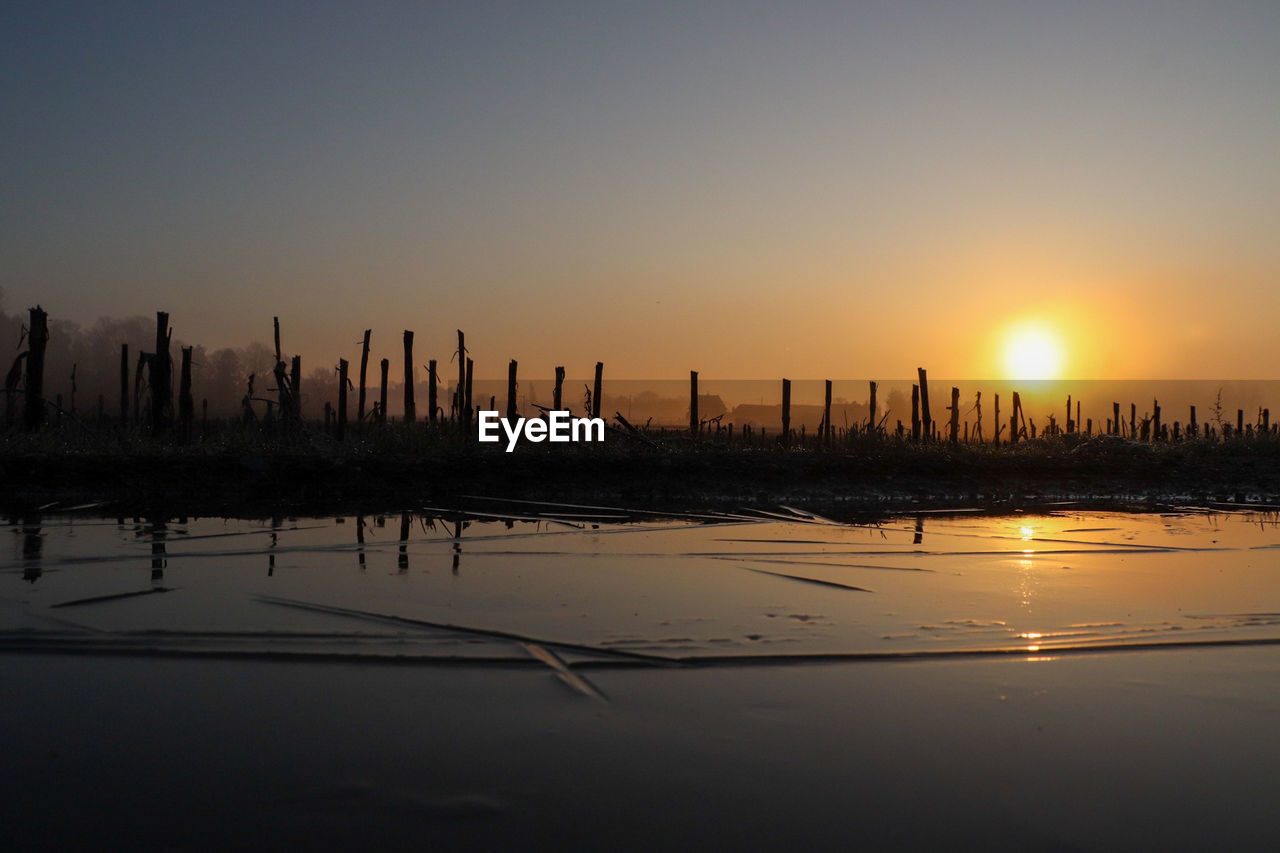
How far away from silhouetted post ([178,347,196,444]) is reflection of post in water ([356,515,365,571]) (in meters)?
9.61

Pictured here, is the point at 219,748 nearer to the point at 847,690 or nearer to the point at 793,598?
the point at 847,690

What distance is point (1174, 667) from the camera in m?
4.67

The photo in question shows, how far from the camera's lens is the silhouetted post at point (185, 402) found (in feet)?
63.3

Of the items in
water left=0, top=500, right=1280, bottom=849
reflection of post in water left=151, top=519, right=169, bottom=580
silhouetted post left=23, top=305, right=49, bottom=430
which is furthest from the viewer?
silhouetted post left=23, top=305, right=49, bottom=430

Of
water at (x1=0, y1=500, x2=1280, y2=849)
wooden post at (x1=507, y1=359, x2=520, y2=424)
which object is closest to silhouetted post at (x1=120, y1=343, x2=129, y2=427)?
wooden post at (x1=507, y1=359, x2=520, y2=424)

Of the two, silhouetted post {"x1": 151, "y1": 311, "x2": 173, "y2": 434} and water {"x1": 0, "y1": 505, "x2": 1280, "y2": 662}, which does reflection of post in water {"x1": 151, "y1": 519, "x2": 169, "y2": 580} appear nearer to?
water {"x1": 0, "y1": 505, "x2": 1280, "y2": 662}

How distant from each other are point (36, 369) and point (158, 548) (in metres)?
12.9

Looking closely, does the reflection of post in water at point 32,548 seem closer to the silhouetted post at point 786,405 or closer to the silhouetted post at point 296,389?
the silhouetted post at point 296,389

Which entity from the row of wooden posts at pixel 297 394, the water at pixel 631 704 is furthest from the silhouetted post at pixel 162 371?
the water at pixel 631 704

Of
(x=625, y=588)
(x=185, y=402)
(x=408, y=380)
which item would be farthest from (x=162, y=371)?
(x=625, y=588)

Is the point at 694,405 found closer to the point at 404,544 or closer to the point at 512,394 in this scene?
the point at 512,394

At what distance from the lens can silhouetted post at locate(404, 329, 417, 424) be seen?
69.8 feet

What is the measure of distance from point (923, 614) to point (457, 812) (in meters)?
3.57

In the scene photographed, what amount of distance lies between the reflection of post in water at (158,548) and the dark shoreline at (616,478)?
223 cm
